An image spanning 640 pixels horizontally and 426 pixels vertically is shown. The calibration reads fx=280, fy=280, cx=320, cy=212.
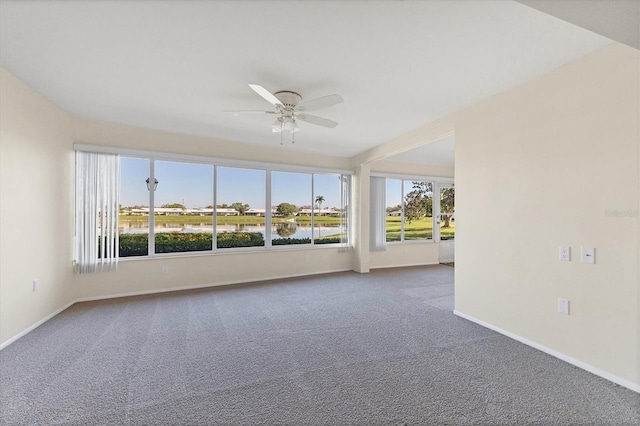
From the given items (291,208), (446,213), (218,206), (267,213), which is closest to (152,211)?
(218,206)

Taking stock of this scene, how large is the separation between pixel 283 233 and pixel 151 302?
2.59 metres

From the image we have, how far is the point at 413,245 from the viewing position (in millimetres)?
7164

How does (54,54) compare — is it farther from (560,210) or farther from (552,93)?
(560,210)

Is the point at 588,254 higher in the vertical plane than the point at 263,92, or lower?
lower

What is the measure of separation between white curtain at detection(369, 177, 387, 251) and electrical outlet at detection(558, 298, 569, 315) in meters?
4.13

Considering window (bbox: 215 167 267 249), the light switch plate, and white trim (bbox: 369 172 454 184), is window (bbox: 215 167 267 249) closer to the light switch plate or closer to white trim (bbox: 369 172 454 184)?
white trim (bbox: 369 172 454 184)

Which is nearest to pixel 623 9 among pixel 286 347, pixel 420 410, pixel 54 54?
pixel 420 410

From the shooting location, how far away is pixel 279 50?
2271mm

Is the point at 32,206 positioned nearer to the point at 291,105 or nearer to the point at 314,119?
the point at 291,105

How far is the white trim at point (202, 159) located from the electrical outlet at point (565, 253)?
421 centimetres

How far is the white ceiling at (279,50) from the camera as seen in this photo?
1.85 metres

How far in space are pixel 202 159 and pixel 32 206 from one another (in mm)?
2253

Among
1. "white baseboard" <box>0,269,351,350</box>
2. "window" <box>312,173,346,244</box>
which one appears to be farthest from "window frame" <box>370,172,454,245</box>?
"white baseboard" <box>0,269,351,350</box>

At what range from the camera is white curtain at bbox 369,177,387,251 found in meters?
6.55
